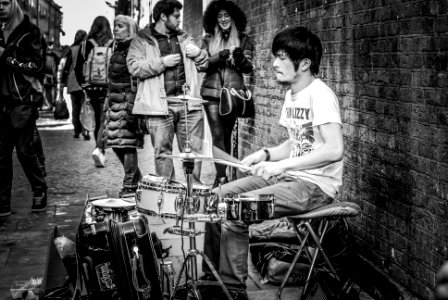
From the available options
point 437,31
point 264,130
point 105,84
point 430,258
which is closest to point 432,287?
point 430,258

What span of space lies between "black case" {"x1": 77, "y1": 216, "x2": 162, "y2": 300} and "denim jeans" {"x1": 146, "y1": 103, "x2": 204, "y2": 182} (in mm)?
2779

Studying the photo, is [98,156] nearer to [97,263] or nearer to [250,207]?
[97,263]

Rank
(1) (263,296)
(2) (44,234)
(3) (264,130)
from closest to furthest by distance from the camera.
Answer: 1. (1) (263,296)
2. (2) (44,234)
3. (3) (264,130)

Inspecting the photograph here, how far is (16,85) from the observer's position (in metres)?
6.90

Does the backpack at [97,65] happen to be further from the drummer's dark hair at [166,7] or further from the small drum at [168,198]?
the small drum at [168,198]

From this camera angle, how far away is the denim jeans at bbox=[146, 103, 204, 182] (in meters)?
6.76

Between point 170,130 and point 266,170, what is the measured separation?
2.99 meters

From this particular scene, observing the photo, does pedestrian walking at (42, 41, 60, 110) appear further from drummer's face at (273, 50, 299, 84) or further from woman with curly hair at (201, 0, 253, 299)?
drummer's face at (273, 50, 299, 84)

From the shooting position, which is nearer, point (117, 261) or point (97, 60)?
point (117, 261)

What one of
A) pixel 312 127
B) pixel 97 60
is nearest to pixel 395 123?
pixel 312 127

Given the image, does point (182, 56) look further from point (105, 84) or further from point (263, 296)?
point (105, 84)

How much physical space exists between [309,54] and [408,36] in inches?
22.7

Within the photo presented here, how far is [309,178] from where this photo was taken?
4.29 m

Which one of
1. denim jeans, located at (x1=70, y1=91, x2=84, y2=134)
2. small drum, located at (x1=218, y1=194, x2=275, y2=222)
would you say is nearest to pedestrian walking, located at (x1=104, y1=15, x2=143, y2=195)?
small drum, located at (x1=218, y1=194, x2=275, y2=222)
